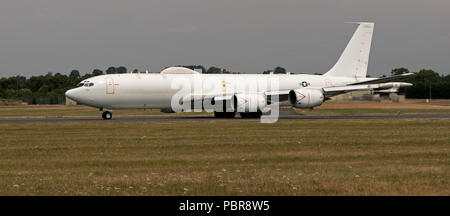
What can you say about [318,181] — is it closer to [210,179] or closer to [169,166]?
[210,179]

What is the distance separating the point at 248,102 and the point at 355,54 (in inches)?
544

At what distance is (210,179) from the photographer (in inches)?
547

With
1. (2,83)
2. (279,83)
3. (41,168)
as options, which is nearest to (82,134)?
(41,168)

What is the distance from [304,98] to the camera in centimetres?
4428

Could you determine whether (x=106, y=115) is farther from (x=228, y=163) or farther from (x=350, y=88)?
(x=228, y=163)

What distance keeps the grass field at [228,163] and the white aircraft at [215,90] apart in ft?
43.8

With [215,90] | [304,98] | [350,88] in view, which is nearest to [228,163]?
[304,98]

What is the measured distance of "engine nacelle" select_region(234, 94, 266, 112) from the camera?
42250mm

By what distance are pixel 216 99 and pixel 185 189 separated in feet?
101

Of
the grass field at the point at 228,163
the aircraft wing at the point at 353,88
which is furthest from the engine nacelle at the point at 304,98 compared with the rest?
the grass field at the point at 228,163

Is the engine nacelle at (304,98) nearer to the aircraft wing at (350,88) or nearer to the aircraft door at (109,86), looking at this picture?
the aircraft wing at (350,88)

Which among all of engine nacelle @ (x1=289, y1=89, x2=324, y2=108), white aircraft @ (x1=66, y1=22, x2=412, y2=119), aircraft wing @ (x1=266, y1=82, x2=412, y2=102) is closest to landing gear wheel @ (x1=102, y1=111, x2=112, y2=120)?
white aircraft @ (x1=66, y1=22, x2=412, y2=119)

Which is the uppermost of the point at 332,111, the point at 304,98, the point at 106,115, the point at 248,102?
the point at 304,98

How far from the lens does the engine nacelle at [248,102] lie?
4225 cm
